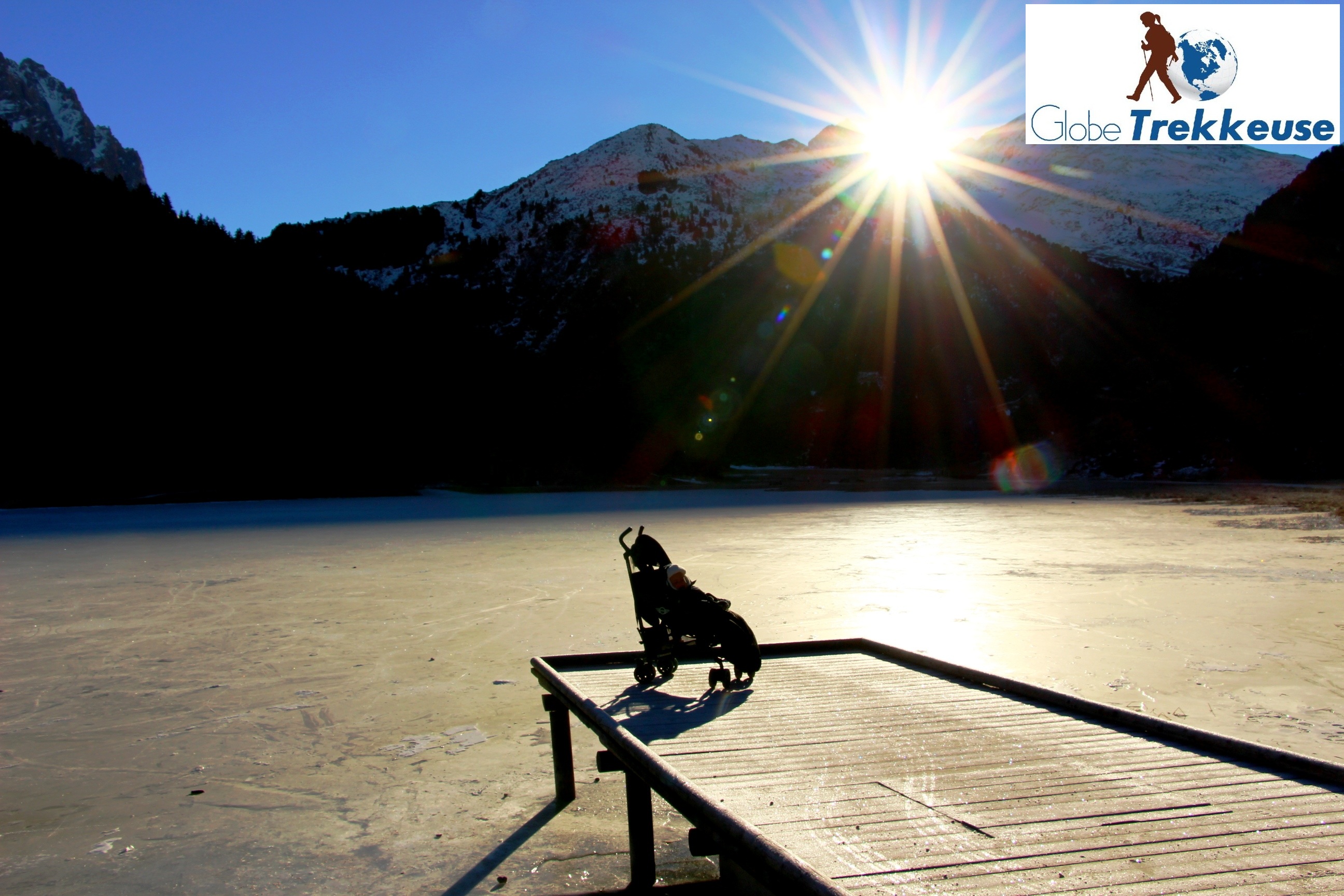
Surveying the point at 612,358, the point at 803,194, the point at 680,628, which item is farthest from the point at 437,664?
the point at 803,194

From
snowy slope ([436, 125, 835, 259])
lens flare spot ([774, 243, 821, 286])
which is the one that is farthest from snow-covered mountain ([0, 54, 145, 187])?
lens flare spot ([774, 243, 821, 286])

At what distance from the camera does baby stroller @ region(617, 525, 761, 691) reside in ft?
14.2

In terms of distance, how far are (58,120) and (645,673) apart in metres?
187

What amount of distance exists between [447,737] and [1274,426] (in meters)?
59.0

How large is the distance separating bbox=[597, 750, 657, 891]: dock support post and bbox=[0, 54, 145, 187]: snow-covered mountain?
166 m

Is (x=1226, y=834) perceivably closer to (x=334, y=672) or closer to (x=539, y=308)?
(x=334, y=672)

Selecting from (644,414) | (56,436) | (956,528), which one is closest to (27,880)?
(956,528)

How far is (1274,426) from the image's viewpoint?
49938 millimetres

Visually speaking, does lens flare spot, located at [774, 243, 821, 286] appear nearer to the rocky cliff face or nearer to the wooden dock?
the rocky cliff face

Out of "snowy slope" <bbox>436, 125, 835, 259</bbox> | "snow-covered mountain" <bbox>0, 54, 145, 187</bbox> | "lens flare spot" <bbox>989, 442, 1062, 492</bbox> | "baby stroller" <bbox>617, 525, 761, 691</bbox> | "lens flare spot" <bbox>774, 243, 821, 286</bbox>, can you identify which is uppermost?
"snow-covered mountain" <bbox>0, 54, 145, 187</bbox>

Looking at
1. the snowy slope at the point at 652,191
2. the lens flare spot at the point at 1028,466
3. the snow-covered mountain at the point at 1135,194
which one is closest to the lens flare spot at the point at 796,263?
the snowy slope at the point at 652,191

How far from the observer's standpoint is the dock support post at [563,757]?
4.23 m

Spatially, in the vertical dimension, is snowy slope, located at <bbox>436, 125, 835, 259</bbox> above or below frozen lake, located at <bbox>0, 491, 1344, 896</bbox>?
above

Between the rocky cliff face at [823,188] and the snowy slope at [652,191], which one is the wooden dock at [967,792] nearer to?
the rocky cliff face at [823,188]
